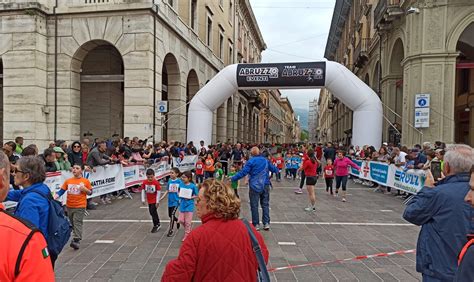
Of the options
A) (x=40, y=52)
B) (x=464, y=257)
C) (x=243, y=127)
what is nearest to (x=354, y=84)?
(x=40, y=52)

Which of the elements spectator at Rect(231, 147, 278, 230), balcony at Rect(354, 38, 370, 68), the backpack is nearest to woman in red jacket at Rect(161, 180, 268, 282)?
the backpack

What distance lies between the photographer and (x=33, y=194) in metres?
2.85

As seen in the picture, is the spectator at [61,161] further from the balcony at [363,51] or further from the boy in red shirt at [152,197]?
the balcony at [363,51]

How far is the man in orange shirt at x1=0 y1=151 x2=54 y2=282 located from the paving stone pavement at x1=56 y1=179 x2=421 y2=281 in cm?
343

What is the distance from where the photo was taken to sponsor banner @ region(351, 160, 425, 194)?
10.6 m

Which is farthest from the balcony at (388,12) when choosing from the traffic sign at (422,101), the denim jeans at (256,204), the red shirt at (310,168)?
the denim jeans at (256,204)

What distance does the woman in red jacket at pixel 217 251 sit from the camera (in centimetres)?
209

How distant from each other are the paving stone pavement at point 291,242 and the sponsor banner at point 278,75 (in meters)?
9.92

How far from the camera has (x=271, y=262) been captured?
5270mm

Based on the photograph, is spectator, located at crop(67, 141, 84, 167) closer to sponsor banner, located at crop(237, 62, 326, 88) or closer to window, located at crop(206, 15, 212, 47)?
sponsor banner, located at crop(237, 62, 326, 88)

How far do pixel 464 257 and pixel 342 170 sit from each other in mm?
9978

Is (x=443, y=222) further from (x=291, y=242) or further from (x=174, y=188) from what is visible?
(x=174, y=188)

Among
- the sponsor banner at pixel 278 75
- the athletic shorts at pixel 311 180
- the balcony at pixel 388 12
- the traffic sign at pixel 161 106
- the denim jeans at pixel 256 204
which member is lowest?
the denim jeans at pixel 256 204

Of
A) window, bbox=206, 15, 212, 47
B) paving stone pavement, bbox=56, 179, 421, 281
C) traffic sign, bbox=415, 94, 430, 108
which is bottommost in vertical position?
paving stone pavement, bbox=56, 179, 421, 281
